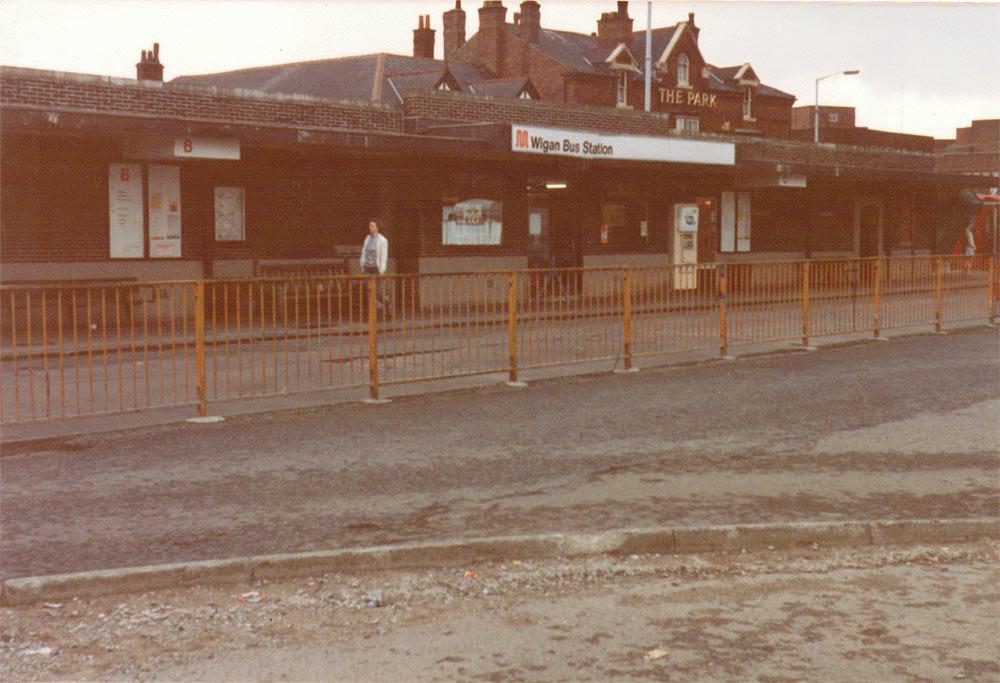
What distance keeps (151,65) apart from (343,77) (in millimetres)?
11857

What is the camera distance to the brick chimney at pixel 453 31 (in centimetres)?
6419

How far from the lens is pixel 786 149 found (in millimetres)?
38094

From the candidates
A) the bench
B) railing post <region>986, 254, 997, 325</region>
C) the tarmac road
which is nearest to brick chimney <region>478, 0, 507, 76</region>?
railing post <region>986, 254, 997, 325</region>

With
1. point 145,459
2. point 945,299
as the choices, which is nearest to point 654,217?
point 945,299

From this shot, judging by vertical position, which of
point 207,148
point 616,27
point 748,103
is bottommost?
point 207,148

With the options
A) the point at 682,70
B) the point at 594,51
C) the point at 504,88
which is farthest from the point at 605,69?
the point at 504,88

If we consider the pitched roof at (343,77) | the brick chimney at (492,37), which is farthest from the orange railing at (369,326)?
the brick chimney at (492,37)

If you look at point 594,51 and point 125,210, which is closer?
point 125,210

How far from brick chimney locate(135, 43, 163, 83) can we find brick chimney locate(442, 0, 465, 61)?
36.1m

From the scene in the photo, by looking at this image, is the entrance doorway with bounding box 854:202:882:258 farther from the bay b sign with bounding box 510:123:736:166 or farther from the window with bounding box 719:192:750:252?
the bay b sign with bounding box 510:123:736:166

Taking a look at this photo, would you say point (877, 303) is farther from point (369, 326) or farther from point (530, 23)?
point (530, 23)

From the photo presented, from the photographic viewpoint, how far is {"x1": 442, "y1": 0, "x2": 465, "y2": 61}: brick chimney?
64.2 meters

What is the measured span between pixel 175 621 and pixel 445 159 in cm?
2106

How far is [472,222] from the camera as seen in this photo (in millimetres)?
28766
